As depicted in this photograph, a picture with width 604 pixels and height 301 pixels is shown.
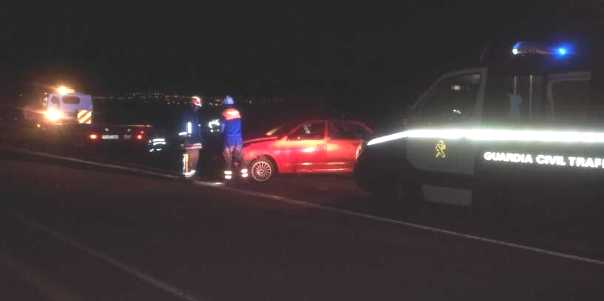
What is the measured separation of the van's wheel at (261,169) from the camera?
1800 centimetres

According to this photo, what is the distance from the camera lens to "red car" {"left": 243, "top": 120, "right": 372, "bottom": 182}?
59.4 ft

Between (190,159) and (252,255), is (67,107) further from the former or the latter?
(252,255)

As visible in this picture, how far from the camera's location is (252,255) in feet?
30.5

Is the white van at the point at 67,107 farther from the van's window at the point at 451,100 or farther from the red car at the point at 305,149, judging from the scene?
the van's window at the point at 451,100

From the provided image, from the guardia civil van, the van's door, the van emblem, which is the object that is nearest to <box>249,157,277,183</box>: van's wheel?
the guardia civil van

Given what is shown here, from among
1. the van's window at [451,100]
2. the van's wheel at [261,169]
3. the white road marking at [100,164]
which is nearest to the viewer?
the van's window at [451,100]

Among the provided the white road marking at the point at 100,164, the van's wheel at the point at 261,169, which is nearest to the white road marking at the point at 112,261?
the van's wheel at the point at 261,169

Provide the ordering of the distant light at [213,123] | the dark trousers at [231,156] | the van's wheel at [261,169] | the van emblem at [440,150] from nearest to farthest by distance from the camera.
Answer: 1. the van emblem at [440,150]
2. the dark trousers at [231,156]
3. the distant light at [213,123]
4. the van's wheel at [261,169]

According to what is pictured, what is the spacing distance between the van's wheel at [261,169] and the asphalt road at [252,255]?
2.99 m

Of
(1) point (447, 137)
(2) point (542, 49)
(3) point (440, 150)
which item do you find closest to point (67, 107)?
(3) point (440, 150)

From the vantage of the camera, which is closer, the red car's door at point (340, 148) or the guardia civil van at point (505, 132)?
the guardia civil van at point (505, 132)

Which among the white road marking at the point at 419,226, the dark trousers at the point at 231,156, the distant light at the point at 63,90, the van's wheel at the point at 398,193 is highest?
the distant light at the point at 63,90

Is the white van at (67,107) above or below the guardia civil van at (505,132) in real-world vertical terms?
above

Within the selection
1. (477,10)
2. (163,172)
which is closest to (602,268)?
(163,172)
